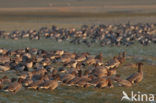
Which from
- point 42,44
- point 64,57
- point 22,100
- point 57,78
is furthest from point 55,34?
point 22,100

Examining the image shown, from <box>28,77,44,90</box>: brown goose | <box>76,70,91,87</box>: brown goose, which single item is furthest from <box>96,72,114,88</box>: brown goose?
<box>28,77,44,90</box>: brown goose

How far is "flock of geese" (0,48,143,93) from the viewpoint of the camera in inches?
694

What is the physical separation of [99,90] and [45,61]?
22.8ft

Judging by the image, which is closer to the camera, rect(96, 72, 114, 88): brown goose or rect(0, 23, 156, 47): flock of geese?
rect(96, 72, 114, 88): brown goose

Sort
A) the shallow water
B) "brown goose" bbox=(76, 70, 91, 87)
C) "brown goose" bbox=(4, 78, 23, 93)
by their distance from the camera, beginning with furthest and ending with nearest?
"brown goose" bbox=(76, 70, 91, 87) → "brown goose" bbox=(4, 78, 23, 93) → the shallow water

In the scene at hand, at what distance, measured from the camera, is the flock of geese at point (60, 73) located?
1762 centimetres

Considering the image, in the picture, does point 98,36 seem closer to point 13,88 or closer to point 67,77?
point 67,77

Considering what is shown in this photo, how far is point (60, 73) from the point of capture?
21469 mm

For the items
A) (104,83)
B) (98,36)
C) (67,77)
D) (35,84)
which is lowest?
(104,83)

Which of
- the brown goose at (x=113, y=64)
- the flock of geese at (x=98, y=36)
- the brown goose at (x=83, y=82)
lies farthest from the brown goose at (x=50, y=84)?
the flock of geese at (x=98, y=36)

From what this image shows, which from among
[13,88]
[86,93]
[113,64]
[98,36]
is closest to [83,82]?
[86,93]

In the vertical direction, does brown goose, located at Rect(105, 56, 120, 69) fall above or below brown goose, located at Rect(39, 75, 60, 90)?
above

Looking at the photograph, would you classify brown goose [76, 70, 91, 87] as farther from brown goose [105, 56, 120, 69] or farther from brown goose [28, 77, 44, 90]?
brown goose [105, 56, 120, 69]

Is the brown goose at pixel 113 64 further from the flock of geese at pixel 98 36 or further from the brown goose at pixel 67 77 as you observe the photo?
the flock of geese at pixel 98 36
